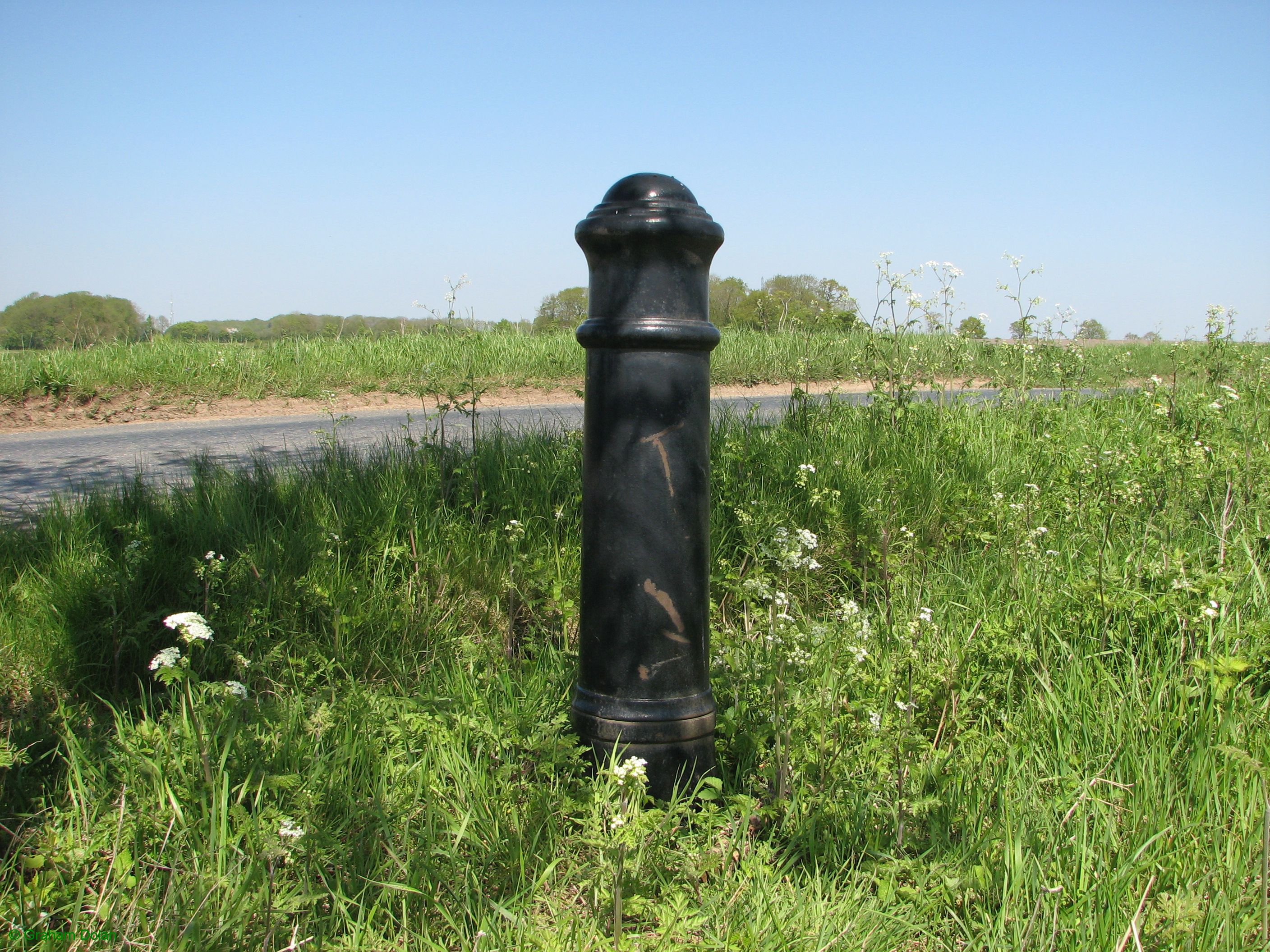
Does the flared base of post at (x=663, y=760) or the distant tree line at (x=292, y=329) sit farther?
the distant tree line at (x=292, y=329)

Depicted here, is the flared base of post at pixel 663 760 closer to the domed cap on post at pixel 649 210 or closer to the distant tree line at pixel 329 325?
the domed cap on post at pixel 649 210

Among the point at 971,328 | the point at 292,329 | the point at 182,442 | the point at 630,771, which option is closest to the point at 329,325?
the point at 292,329

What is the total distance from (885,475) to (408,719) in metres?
2.68

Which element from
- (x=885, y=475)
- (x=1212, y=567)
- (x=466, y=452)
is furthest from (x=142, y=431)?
(x=1212, y=567)

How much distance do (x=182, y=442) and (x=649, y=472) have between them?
17.8 feet

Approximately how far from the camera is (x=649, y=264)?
1.98 meters

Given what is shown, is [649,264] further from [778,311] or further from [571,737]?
[778,311]

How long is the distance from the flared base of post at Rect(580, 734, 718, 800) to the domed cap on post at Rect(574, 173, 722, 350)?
0.95 meters

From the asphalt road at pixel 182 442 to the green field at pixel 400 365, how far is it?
2.50ft

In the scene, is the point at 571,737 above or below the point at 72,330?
below

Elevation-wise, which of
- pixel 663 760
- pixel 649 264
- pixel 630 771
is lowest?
pixel 663 760

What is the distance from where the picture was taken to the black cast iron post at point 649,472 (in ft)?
6.51

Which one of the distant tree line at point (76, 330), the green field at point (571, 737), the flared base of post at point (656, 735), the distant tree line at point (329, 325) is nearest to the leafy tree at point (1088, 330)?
the distant tree line at point (329, 325)

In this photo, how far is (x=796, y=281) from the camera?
24.9 metres
